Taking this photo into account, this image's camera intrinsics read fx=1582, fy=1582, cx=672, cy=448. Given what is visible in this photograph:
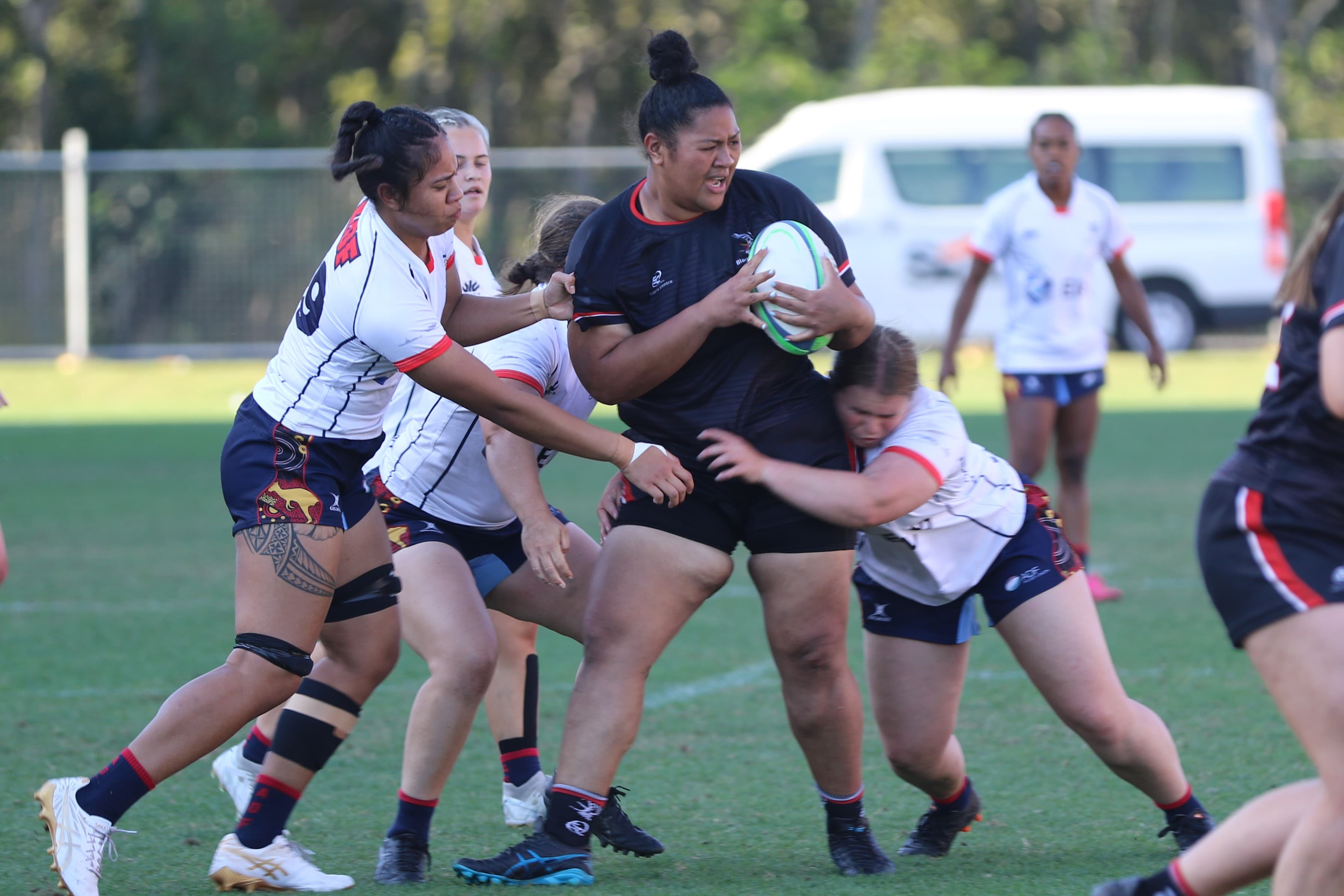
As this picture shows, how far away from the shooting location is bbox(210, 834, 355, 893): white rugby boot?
13.1ft

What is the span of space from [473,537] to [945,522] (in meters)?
1.42

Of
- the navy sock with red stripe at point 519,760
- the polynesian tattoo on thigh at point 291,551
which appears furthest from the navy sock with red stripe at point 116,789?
the navy sock with red stripe at point 519,760

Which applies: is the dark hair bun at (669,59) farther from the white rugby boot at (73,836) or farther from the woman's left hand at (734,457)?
the white rugby boot at (73,836)

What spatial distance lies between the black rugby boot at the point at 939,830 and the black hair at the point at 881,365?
3.88ft

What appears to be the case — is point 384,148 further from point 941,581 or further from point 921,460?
point 941,581

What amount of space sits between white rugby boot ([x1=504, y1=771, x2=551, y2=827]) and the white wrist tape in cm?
126

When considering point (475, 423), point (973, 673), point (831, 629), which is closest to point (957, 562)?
point (831, 629)

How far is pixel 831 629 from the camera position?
4.00 metres

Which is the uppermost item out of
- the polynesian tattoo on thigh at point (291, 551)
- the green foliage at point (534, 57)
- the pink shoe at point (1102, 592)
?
the green foliage at point (534, 57)

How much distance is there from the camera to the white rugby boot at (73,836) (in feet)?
12.1

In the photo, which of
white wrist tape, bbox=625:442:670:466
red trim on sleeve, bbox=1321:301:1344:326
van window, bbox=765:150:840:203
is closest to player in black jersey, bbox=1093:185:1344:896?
red trim on sleeve, bbox=1321:301:1344:326

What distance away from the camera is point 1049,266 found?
27.4 ft

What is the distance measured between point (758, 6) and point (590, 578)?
31.0m

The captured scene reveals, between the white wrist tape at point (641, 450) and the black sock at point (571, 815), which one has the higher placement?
the white wrist tape at point (641, 450)
